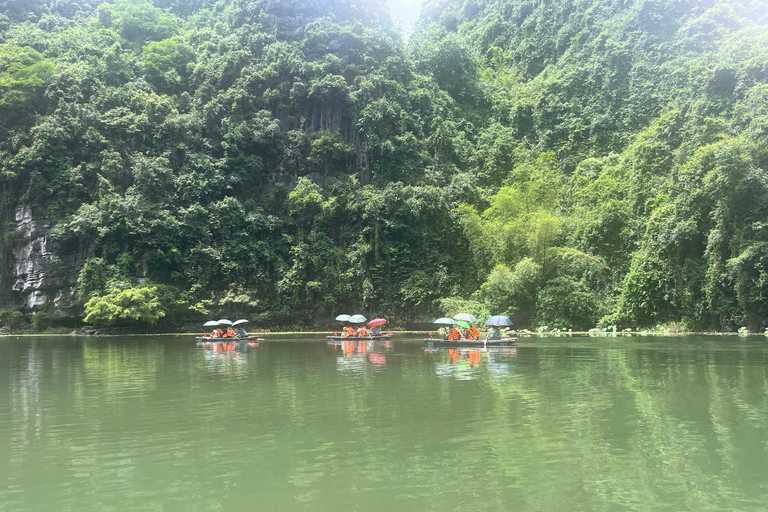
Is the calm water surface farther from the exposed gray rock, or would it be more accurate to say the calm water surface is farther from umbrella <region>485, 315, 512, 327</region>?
the exposed gray rock

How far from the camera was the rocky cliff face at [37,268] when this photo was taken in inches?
1590

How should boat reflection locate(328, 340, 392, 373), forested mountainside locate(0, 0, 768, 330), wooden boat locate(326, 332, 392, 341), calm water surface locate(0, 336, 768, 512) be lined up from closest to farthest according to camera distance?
1. calm water surface locate(0, 336, 768, 512)
2. boat reflection locate(328, 340, 392, 373)
3. wooden boat locate(326, 332, 392, 341)
4. forested mountainside locate(0, 0, 768, 330)

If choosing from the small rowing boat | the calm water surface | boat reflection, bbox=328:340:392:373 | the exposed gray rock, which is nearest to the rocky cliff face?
the exposed gray rock

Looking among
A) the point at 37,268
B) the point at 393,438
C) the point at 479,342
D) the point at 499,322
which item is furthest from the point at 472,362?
the point at 37,268

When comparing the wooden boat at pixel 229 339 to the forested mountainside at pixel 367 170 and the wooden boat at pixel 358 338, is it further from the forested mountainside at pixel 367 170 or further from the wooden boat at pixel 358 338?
the forested mountainside at pixel 367 170

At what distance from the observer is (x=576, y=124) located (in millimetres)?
47906

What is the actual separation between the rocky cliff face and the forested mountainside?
18cm

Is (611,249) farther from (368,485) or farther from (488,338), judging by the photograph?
(368,485)

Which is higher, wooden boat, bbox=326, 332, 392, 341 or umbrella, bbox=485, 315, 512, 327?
umbrella, bbox=485, 315, 512, 327

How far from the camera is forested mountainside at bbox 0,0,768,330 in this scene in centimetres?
3247

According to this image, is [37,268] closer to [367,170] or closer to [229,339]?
[229,339]

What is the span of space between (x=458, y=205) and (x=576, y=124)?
535 inches

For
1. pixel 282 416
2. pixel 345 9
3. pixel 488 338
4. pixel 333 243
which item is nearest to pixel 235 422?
pixel 282 416

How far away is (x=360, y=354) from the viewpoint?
72.8ft
